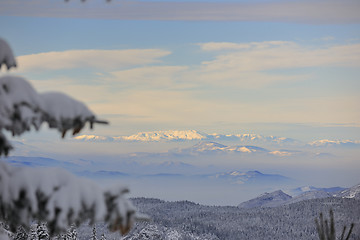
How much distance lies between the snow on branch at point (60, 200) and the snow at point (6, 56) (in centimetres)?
140

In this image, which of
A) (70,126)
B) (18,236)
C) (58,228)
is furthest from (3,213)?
(18,236)

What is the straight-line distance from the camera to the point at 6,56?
20.4ft

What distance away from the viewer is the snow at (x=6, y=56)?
6227mm

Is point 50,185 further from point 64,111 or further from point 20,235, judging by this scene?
point 20,235

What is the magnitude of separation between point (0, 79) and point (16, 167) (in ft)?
3.84

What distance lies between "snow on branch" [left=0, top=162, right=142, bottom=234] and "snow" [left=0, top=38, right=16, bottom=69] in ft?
4.58

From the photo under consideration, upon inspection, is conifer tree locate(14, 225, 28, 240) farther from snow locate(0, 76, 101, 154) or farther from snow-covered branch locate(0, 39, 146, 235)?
snow locate(0, 76, 101, 154)

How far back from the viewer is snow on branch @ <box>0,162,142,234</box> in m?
5.66

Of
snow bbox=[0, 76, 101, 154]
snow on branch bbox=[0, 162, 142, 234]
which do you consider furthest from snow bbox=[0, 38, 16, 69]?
snow on branch bbox=[0, 162, 142, 234]

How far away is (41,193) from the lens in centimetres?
576

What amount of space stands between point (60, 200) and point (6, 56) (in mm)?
2106

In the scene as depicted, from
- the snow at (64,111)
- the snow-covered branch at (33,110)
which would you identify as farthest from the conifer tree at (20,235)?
the snow at (64,111)

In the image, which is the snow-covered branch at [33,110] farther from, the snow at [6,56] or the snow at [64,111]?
the snow at [6,56]

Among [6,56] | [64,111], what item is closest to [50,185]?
[64,111]
